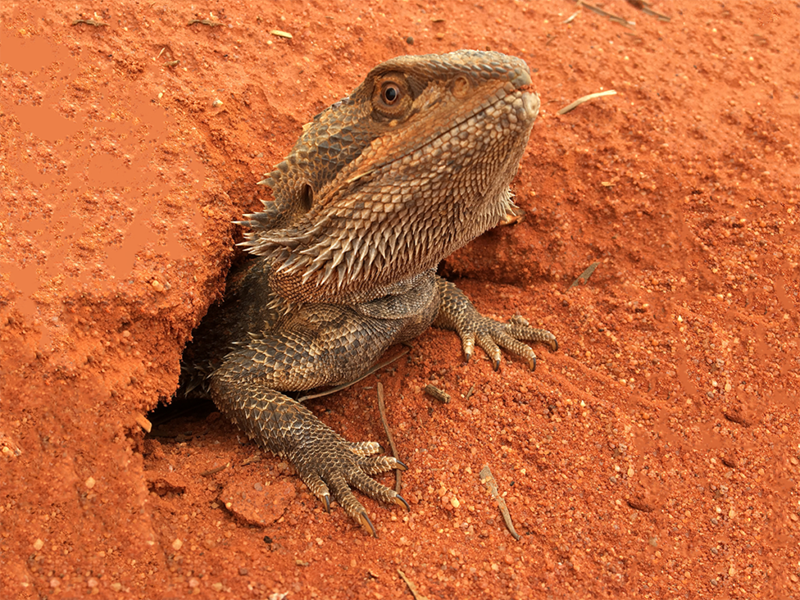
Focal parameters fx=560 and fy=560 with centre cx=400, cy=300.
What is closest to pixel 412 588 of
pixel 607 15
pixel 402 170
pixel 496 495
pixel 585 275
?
pixel 496 495

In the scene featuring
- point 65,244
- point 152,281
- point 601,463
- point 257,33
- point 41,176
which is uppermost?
point 257,33

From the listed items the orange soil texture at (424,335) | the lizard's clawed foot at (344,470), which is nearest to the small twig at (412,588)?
the orange soil texture at (424,335)

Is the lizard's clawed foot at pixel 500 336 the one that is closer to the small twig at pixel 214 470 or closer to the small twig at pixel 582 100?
the small twig at pixel 214 470

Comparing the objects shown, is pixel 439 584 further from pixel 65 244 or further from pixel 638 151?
pixel 638 151

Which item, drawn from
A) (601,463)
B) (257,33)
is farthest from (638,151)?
(257,33)

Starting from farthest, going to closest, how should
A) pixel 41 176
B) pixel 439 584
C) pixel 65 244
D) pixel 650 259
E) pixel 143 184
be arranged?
pixel 650 259 < pixel 143 184 < pixel 41 176 < pixel 65 244 < pixel 439 584

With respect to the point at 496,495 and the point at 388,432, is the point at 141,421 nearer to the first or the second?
the point at 388,432
